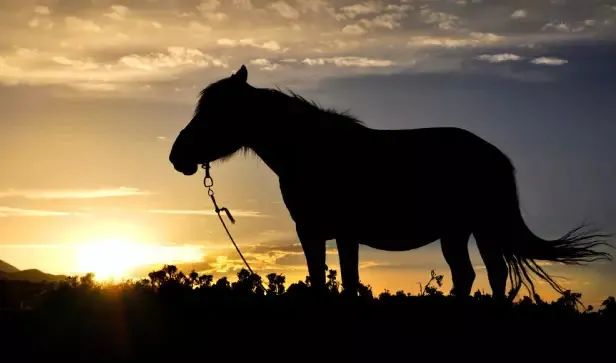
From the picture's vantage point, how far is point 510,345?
27.7 feet

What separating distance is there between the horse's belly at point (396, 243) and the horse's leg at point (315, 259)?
114cm

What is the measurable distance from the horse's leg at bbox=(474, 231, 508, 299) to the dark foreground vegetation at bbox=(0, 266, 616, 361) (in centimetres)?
186

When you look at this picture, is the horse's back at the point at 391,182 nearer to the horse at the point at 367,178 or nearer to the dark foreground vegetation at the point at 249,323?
the horse at the point at 367,178

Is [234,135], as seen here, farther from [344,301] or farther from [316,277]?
[344,301]

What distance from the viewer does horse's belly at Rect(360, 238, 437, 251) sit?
37.4 feet

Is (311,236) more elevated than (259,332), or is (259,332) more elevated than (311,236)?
(311,236)

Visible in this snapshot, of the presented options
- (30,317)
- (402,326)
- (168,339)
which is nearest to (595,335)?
(402,326)

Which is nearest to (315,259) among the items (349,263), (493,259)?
(349,263)

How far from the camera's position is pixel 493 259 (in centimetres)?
1209

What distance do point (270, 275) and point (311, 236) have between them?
0.75m

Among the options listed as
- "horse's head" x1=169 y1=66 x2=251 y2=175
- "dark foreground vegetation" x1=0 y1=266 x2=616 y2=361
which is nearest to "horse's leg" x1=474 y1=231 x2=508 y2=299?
"dark foreground vegetation" x1=0 y1=266 x2=616 y2=361

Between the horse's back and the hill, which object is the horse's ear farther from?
the hill

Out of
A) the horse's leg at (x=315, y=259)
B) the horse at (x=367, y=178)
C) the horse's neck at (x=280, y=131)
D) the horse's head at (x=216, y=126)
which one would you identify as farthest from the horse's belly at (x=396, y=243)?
the horse's head at (x=216, y=126)

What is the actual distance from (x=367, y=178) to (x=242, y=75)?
234 cm
